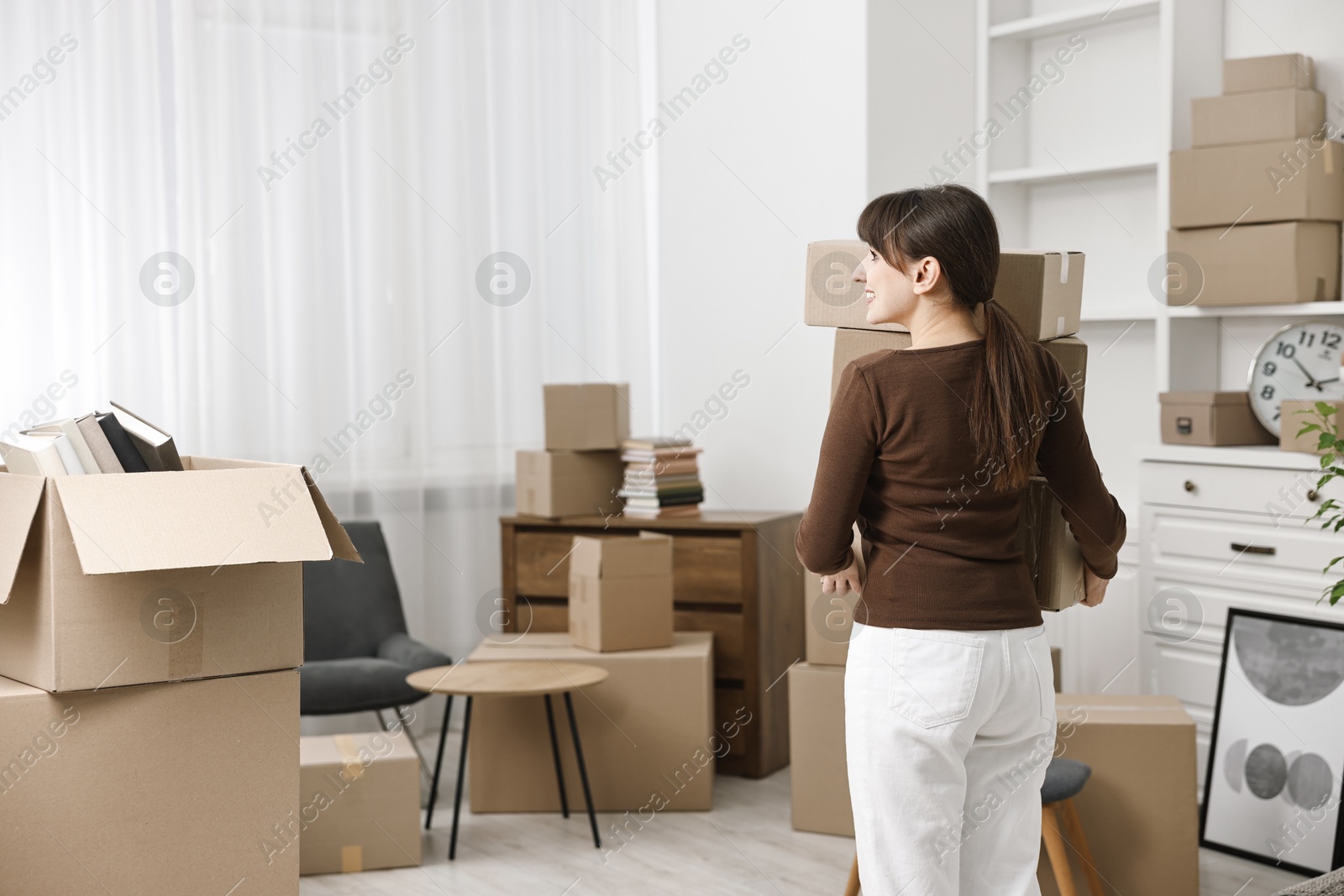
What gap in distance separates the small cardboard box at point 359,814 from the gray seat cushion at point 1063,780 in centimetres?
150

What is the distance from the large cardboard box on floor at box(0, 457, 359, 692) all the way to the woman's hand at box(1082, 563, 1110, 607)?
113 cm

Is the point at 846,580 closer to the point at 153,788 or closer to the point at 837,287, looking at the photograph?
the point at 837,287

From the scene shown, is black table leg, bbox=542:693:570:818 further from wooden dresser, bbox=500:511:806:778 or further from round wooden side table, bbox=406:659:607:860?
wooden dresser, bbox=500:511:806:778

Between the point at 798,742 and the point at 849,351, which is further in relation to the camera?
the point at 798,742

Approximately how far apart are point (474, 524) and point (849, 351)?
8.44ft

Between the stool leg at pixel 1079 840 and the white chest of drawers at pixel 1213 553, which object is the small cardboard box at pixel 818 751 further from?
the white chest of drawers at pixel 1213 553

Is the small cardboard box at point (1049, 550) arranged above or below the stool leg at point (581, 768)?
above

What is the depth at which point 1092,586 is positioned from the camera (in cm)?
192

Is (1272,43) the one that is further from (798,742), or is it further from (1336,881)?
(1336,881)

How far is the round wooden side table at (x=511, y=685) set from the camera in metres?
3.09

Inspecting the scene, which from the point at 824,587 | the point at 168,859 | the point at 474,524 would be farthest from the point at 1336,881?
the point at 474,524

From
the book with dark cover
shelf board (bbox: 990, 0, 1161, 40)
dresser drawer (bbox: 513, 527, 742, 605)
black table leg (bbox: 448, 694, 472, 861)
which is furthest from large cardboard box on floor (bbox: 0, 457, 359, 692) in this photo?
shelf board (bbox: 990, 0, 1161, 40)

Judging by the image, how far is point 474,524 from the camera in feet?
14.3

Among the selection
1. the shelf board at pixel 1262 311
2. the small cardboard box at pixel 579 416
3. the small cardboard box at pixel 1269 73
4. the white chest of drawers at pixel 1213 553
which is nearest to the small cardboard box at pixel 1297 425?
the white chest of drawers at pixel 1213 553
